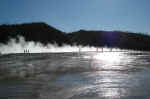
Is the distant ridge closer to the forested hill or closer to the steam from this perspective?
the forested hill

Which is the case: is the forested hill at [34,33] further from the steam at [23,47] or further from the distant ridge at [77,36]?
the steam at [23,47]

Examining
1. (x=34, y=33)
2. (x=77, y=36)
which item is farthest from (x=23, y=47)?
(x=77, y=36)

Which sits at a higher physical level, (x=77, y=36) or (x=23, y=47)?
(x=77, y=36)

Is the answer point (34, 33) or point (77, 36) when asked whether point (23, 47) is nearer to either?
point (34, 33)

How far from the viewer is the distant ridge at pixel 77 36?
303ft

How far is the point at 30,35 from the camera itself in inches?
3711

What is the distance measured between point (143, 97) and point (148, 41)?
130 metres

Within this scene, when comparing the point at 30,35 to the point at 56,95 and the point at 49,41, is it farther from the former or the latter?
the point at 56,95

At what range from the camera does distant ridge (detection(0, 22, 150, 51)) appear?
303ft

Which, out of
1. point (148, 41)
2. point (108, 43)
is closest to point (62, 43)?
point (108, 43)

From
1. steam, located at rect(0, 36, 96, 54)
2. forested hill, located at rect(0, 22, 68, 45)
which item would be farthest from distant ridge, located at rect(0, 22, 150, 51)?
steam, located at rect(0, 36, 96, 54)

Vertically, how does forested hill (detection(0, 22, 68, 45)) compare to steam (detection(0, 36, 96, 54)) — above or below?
above

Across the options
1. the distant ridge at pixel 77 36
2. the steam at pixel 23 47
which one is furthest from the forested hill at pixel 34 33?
the steam at pixel 23 47

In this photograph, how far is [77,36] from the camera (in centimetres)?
14012
